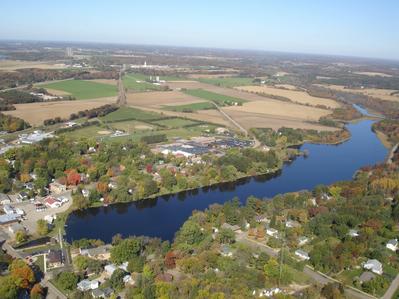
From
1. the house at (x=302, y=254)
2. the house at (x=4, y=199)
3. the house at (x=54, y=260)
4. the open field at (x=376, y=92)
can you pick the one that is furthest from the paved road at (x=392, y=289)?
the open field at (x=376, y=92)

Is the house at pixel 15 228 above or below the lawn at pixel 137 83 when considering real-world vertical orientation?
below

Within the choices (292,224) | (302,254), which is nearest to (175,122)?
(292,224)

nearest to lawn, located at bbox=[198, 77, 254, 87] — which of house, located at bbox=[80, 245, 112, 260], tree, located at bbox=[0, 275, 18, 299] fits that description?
house, located at bbox=[80, 245, 112, 260]

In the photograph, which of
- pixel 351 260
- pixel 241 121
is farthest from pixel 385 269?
pixel 241 121

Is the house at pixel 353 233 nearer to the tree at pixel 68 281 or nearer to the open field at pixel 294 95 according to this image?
the tree at pixel 68 281

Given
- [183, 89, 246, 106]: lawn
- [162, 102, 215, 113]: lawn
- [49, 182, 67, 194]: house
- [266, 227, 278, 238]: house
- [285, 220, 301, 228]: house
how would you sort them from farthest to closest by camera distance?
[183, 89, 246, 106]: lawn < [162, 102, 215, 113]: lawn < [49, 182, 67, 194]: house < [285, 220, 301, 228]: house < [266, 227, 278, 238]: house

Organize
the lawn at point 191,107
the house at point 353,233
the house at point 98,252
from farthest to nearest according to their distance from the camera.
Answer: the lawn at point 191,107
the house at point 353,233
the house at point 98,252

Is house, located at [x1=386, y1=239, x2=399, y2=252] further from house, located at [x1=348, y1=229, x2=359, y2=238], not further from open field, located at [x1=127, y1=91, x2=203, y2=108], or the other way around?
open field, located at [x1=127, y1=91, x2=203, y2=108]

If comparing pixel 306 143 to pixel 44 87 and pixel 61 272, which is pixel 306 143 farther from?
pixel 44 87
